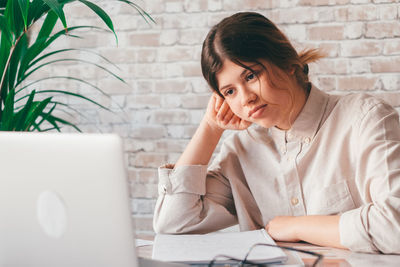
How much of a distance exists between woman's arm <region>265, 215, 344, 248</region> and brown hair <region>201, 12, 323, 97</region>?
38 centimetres

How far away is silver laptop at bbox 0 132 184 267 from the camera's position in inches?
30.2

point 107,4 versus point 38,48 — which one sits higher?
point 107,4

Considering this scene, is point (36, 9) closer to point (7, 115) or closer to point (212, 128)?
point (7, 115)

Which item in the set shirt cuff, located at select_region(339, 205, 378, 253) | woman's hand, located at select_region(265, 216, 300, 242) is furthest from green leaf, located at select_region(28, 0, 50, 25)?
shirt cuff, located at select_region(339, 205, 378, 253)

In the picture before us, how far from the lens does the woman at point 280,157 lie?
132cm

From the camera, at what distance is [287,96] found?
4.99 ft

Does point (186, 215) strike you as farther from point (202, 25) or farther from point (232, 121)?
point (202, 25)

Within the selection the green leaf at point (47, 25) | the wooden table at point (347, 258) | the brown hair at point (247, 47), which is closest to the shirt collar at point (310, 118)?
the brown hair at point (247, 47)

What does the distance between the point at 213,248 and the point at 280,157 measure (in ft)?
1.62

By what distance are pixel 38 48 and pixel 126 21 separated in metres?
0.69

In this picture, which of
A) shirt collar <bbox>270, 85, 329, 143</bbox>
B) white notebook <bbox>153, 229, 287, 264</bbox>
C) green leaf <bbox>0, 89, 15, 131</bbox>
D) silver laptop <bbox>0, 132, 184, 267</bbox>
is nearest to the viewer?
silver laptop <bbox>0, 132, 184, 267</bbox>

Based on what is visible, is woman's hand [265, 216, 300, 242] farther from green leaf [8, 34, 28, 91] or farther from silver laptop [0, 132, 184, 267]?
green leaf [8, 34, 28, 91]

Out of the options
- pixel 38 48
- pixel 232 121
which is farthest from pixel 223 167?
pixel 38 48

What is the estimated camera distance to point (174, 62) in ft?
8.12
